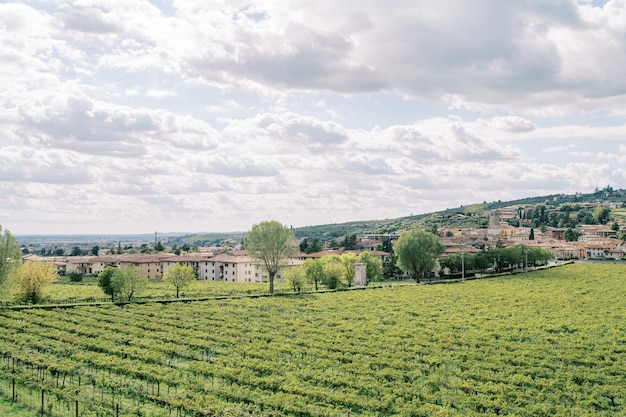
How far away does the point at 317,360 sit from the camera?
31.7 metres

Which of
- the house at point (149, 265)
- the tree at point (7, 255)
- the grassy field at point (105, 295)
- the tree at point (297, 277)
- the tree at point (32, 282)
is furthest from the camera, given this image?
the house at point (149, 265)

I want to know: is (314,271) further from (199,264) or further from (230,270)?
(199,264)

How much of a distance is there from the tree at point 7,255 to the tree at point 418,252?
58892 millimetres

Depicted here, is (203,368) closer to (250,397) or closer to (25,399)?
(250,397)

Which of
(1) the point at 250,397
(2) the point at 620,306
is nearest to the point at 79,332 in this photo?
(1) the point at 250,397

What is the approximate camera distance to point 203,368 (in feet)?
96.7

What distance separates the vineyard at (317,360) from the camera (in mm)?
24109

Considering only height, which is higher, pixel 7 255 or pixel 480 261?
pixel 7 255

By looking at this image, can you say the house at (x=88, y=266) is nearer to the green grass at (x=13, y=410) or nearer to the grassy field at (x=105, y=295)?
the grassy field at (x=105, y=295)

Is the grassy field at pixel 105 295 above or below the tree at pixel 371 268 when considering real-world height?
below

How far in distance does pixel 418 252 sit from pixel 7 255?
6116cm

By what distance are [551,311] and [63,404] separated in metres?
45.5

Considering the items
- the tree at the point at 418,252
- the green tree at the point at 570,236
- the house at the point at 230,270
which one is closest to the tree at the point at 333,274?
the tree at the point at 418,252

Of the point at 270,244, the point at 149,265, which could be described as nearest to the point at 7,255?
the point at 270,244
